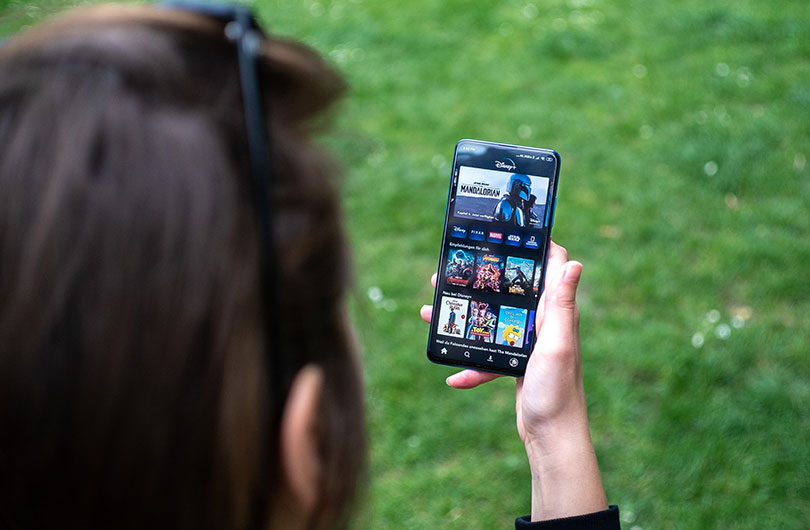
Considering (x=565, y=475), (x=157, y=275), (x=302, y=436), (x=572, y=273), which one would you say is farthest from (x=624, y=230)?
(x=157, y=275)

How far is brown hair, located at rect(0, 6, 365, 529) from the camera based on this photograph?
29.0 inches

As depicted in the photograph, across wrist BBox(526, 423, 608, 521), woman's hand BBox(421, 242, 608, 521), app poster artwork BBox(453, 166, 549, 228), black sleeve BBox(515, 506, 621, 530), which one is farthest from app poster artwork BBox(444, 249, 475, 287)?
black sleeve BBox(515, 506, 621, 530)

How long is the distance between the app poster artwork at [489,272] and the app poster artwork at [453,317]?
7 cm

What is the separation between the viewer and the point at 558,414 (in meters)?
1.71

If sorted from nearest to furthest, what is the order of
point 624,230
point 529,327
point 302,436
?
1. point 302,436
2. point 529,327
3. point 624,230

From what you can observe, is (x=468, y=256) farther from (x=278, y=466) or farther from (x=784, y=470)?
(x=784, y=470)

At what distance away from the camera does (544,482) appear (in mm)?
1616

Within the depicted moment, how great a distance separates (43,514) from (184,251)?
0.33m

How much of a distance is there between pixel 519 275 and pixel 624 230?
6.63 feet

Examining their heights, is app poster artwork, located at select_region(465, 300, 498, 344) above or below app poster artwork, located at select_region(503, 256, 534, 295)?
below

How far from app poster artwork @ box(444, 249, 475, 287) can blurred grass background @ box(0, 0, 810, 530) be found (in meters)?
0.37

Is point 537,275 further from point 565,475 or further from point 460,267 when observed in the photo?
point 565,475

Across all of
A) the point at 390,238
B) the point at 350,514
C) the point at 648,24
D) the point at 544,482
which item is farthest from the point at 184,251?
the point at 648,24

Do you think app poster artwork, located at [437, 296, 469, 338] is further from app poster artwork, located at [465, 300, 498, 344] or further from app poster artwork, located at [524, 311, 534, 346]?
app poster artwork, located at [524, 311, 534, 346]
